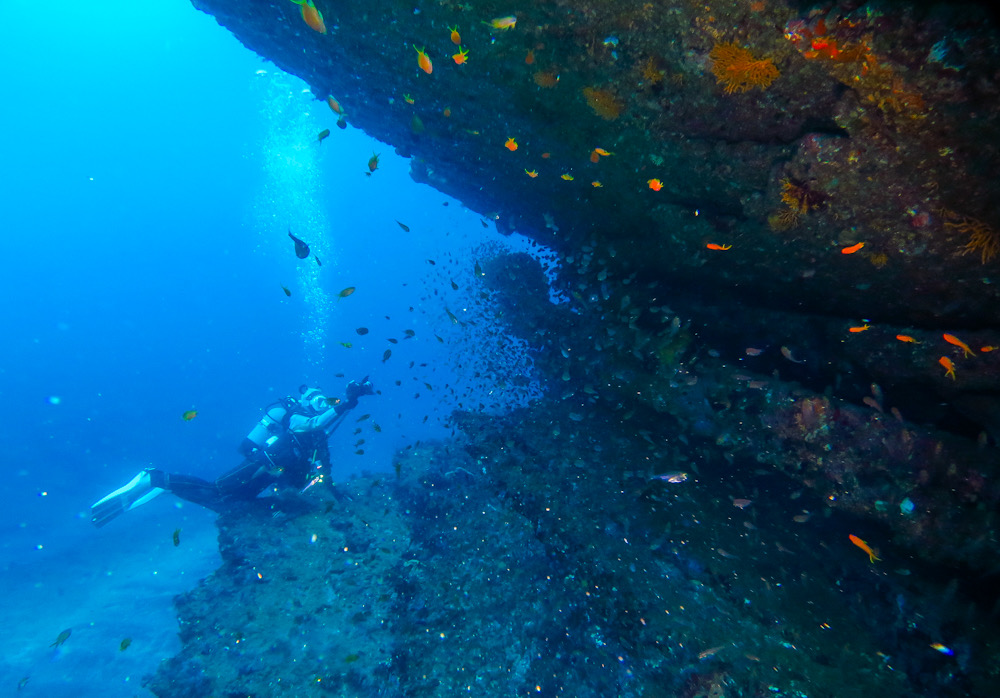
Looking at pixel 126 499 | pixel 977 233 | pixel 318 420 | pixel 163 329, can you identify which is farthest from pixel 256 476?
pixel 163 329

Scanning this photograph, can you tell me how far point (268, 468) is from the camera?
36.2 feet

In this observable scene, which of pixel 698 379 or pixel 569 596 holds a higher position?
pixel 698 379

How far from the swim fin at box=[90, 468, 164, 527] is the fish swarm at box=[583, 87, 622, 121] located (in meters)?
14.2

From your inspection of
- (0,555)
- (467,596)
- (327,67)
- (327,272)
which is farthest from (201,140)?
(467,596)

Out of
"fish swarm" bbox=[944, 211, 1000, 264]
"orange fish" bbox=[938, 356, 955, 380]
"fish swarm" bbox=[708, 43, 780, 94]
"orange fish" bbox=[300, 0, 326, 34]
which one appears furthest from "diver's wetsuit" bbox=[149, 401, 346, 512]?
"fish swarm" bbox=[944, 211, 1000, 264]

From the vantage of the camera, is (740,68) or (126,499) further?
(126,499)

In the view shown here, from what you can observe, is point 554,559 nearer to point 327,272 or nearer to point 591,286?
point 591,286

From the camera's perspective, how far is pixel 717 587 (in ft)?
19.3

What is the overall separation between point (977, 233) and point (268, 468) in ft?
44.9

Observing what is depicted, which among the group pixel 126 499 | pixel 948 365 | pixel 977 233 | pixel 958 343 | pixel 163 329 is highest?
pixel 163 329

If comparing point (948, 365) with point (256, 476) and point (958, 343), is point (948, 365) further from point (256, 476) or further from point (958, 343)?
point (256, 476)

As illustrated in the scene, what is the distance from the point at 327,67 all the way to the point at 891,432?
1101 cm

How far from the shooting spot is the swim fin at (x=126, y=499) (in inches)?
454

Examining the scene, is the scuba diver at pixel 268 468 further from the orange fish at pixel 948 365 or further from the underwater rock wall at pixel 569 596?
the orange fish at pixel 948 365
